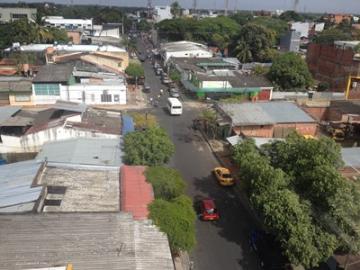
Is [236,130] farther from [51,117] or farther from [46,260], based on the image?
[46,260]

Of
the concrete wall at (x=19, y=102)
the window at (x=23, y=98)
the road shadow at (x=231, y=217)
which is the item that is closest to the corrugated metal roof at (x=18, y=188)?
the road shadow at (x=231, y=217)

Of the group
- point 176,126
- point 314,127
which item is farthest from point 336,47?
point 176,126

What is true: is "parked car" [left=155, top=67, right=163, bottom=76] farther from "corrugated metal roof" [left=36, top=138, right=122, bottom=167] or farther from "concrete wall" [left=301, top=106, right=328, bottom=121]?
"corrugated metal roof" [left=36, top=138, right=122, bottom=167]

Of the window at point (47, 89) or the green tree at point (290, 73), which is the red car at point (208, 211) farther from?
the green tree at point (290, 73)

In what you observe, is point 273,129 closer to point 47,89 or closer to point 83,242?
point 83,242

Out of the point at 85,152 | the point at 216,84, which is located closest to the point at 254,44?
the point at 216,84

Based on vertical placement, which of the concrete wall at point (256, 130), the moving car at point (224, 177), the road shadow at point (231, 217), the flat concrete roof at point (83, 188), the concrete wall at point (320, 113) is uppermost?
the flat concrete roof at point (83, 188)
